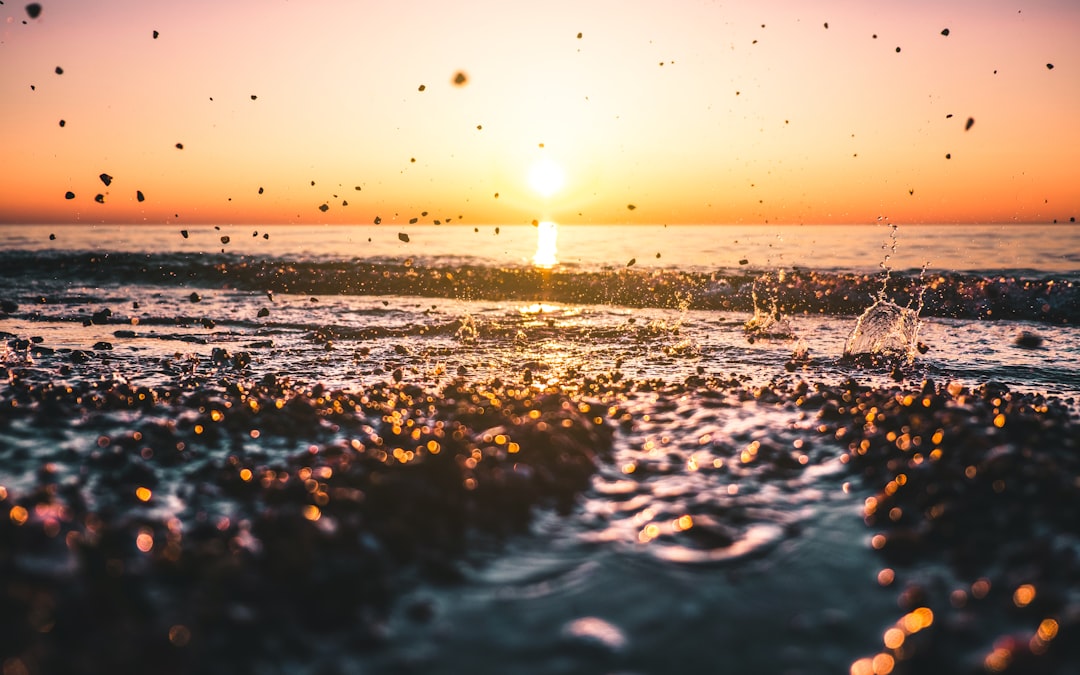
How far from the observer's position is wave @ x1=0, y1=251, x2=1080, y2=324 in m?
30.1

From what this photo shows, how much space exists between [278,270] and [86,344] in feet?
89.1

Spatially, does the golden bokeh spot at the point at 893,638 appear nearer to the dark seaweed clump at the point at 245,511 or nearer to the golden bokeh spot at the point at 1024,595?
the golden bokeh spot at the point at 1024,595

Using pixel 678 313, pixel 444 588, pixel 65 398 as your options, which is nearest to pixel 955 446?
pixel 444 588

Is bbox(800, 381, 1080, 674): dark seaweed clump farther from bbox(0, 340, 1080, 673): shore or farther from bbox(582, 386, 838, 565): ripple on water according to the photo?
bbox(582, 386, 838, 565): ripple on water

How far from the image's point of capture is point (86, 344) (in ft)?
63.6

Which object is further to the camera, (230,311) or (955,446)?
(230,311)

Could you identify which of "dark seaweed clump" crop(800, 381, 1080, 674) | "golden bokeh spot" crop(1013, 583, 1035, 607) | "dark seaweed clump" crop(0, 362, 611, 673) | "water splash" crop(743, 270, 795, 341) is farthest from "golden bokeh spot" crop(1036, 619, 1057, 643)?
"water splash" crop(743, 270, 795, 341)

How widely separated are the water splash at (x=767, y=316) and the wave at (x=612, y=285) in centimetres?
23

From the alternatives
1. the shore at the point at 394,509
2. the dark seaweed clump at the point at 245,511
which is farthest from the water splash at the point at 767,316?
the dark seaweed clump at the point at 245,511

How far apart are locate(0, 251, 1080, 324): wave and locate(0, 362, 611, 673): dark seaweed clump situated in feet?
70.8

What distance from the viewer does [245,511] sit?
23.9 feet

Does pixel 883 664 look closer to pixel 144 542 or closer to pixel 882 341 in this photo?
pixel 144 542

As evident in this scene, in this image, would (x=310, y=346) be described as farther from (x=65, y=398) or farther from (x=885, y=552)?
(x=885, y=552)

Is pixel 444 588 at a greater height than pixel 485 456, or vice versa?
pixel 485 456
